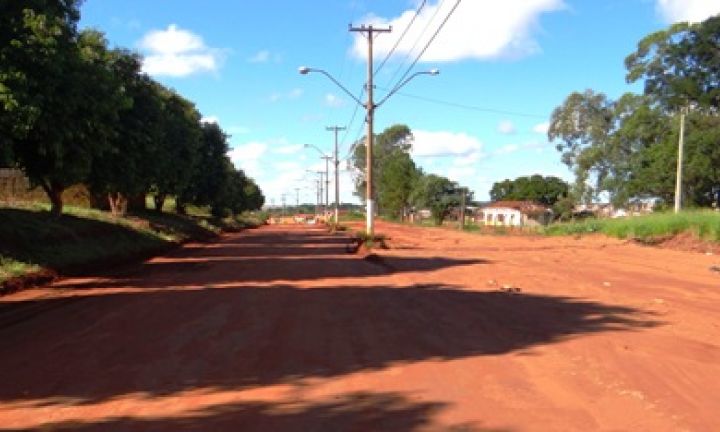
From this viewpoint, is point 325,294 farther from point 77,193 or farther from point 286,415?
point 77,193

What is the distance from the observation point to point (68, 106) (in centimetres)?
1889

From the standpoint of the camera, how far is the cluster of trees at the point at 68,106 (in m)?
16.9

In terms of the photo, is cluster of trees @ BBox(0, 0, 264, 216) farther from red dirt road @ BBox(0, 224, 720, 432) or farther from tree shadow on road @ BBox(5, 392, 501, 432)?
tree shadow on road @ BBox(5, 392, 501, 432)

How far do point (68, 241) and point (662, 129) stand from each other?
203 ft

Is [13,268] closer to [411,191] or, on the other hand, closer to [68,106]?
[68,106]

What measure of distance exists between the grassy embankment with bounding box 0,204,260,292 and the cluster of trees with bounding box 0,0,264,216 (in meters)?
1.29

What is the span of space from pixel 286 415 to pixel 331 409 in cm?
45

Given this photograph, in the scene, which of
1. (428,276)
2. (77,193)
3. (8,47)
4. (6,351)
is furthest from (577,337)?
(77,193)

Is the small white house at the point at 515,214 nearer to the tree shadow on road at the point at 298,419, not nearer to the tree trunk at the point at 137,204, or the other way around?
the tree trunk at the point at 137,204

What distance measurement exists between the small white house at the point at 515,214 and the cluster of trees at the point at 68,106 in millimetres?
92720

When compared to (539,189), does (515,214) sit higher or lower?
lower

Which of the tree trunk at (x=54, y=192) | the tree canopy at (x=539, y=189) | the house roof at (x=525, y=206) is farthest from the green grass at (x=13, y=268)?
the tree canopy at (x=539, y=189)

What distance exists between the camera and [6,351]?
33.0 ft

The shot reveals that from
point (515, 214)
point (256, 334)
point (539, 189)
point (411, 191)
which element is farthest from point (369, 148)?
point (539, 189)
